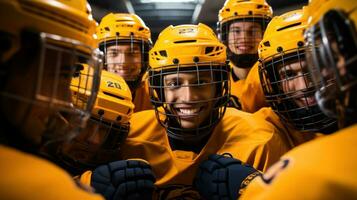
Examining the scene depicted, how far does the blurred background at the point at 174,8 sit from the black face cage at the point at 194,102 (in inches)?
177

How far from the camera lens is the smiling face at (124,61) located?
3201 mm

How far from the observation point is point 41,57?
1.01 meters

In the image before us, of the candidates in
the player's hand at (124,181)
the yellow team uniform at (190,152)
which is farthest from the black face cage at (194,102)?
the player's hand at (124,181)

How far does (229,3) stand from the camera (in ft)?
11.8

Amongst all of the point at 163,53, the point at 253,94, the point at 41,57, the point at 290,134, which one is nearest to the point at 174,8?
the point at 253,94

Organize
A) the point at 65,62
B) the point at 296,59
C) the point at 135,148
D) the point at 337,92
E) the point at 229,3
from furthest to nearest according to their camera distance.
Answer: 1. the point at 229,3
2. the point at 135,148
3. the point at 296,59
4. the point at 65,62
5. the point at 337,92

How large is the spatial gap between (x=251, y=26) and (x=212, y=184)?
6.48 feet

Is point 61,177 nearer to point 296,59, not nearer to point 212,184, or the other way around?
point 212,184

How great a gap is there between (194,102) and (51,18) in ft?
3.96

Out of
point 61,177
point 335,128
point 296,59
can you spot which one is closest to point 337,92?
point 61,177

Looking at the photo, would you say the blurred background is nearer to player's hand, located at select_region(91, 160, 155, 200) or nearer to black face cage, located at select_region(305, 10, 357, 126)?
player's hand, located at select_region(91, 160, 155, 200)

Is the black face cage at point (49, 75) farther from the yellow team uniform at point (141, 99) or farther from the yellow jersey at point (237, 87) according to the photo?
the yellow jersey at point (237, 87)

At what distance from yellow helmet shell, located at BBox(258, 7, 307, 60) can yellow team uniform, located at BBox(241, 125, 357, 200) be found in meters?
1.35

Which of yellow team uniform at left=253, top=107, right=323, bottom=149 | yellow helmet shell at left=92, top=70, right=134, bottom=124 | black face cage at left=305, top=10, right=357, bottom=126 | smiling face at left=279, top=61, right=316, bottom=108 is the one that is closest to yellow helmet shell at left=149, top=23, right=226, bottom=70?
yellow helmet shell at left=92, top=70, right=134, bottom=124
